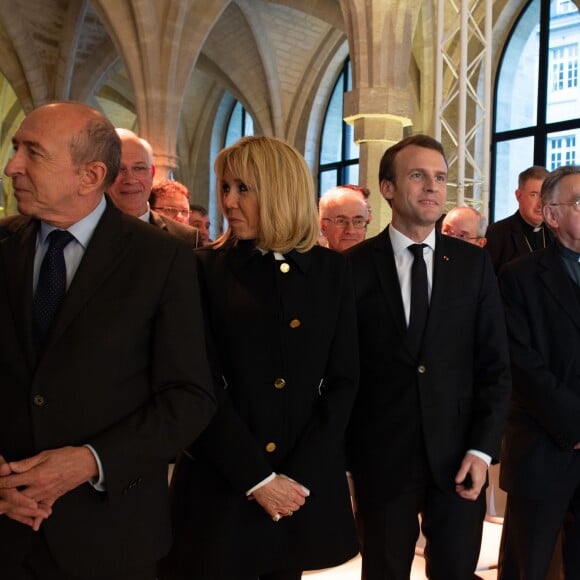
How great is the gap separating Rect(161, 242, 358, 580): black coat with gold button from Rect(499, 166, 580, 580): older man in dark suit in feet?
3.09

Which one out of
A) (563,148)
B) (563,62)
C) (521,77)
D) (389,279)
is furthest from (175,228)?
(521,77)

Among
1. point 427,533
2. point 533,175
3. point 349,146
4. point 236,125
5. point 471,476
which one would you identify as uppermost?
point 236,125

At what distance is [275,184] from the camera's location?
7.70 ft

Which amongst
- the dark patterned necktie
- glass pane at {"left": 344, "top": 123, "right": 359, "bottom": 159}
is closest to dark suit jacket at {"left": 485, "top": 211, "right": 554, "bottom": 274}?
the dark patterned necktie

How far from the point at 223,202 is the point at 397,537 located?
1.32 meters

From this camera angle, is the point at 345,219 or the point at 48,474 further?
the point at 345,219

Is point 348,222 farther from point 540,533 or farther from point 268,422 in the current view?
point 268,422

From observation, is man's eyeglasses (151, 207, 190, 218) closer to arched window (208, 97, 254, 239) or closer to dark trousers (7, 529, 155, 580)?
dark trousers (7, 529, 155, 580)

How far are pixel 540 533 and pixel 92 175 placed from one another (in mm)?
2211

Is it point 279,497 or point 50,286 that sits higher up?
point 50,286

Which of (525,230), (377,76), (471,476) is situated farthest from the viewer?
(377,76)

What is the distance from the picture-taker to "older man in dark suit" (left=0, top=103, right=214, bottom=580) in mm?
1875

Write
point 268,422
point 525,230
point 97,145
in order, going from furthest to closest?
point 525,230, point 268,422, point 97,145

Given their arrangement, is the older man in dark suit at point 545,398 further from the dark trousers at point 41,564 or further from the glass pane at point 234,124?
the glass pane at point 234,124
